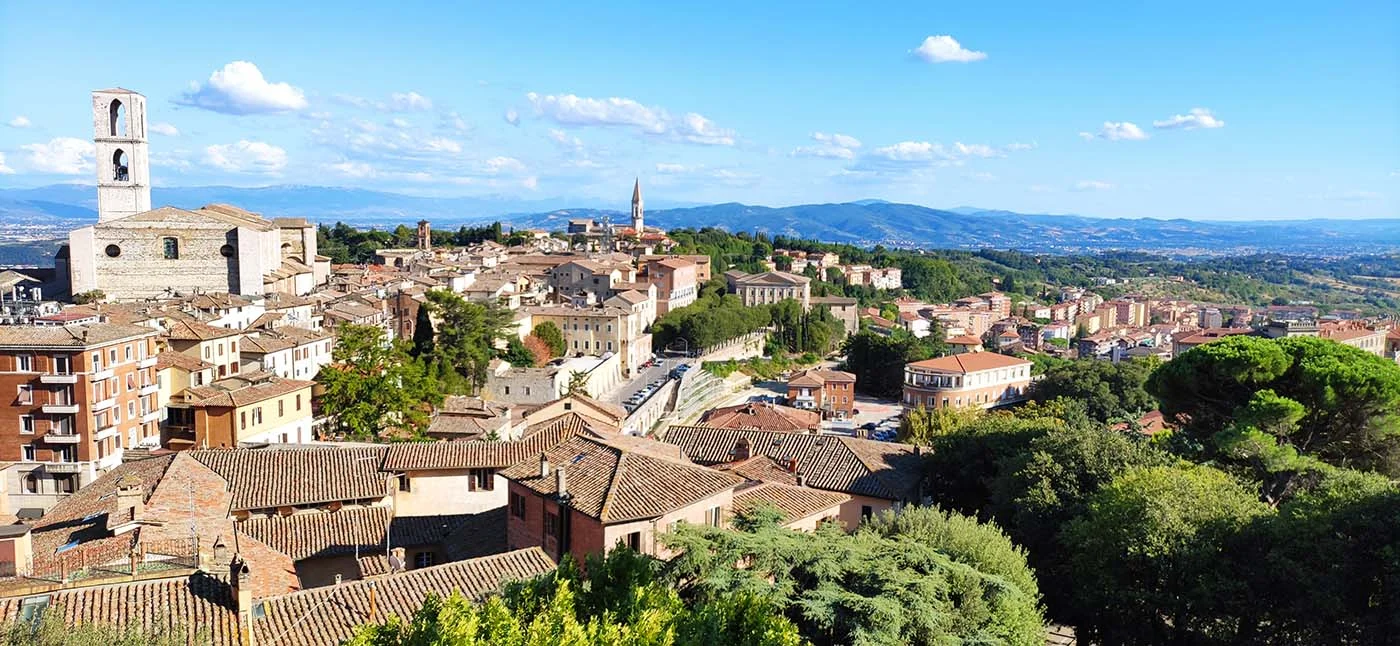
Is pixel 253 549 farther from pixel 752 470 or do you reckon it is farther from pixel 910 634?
pixel 752 470

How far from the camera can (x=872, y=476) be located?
77.0ft

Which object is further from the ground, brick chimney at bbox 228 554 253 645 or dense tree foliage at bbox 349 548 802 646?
Answer: dense tree foliage at bbox 349 548 802 646

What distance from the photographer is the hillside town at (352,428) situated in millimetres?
13758

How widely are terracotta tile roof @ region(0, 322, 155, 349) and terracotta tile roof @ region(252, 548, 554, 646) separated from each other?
53.9 ft

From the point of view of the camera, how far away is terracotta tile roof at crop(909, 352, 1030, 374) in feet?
212

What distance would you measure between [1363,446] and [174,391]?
32.6 metres

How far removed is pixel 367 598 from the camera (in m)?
12.9

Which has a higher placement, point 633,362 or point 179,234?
point 179,234

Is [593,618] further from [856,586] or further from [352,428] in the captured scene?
[352,428]

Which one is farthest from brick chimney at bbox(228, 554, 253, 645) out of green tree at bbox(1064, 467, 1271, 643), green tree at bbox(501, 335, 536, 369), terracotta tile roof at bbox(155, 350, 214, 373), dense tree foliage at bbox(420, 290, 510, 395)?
green tree at bbox(501, 335, 536, 369)

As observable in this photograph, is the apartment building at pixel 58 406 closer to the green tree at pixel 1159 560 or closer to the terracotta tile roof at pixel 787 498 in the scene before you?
the terracotta tile roof at pixel 787 498

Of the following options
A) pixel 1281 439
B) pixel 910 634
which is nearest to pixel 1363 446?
pixel 1281 439

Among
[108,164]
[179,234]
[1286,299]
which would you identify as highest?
[108,164]

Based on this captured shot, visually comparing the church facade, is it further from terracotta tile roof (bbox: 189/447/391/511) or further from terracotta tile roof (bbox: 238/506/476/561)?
terracotta tile roof (bbox: 238/506/476/561)
